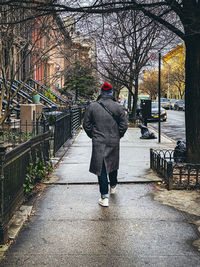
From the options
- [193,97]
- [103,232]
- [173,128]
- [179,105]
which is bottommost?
[103,232]

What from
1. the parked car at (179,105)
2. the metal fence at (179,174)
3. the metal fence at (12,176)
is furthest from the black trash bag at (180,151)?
the parked car at (179,105)

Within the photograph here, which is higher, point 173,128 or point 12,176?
point 173,128

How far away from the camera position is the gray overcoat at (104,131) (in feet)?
18.8

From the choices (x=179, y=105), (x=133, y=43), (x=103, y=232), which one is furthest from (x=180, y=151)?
(x=179, y=105)

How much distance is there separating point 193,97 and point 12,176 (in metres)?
4.55

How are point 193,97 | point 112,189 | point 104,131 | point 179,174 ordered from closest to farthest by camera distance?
point 104,131, point 112,189, point 179,174, point 193,97

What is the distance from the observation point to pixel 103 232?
4.62m

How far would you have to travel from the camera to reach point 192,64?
317 inches

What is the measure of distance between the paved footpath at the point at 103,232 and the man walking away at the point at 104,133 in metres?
0.53

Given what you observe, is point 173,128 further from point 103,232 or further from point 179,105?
point 179,105

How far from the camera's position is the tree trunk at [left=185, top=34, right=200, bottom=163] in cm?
798

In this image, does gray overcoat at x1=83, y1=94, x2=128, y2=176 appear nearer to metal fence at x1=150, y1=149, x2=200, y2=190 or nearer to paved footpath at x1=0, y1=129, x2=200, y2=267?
paved footpath at x1=0, y1=129, x2=200, y2=267

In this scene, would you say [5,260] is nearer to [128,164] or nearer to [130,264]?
[130,264]

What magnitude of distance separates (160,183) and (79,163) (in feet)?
9.68
